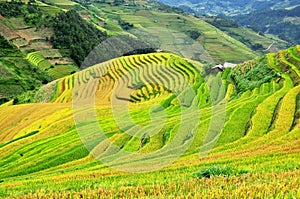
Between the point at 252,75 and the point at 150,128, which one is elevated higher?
the point at 252,75

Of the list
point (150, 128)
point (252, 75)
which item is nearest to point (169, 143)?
point (150, 128)

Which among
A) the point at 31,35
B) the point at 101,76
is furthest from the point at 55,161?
the point at 31,35

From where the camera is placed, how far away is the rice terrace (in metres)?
9.32

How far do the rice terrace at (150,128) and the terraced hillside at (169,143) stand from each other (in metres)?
0.06

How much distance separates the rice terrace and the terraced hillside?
0.06 m

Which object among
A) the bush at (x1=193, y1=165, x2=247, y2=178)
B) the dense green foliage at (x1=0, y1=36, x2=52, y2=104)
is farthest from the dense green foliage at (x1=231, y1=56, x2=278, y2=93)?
the dense green foliage at (x1=0, y1=36, x2=52, y2=104)

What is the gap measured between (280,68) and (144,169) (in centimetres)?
2584

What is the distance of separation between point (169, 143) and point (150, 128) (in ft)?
11.0

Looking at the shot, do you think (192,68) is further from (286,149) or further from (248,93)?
(286,149)

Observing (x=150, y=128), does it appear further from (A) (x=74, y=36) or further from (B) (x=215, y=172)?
(A) (x=74, y=36)

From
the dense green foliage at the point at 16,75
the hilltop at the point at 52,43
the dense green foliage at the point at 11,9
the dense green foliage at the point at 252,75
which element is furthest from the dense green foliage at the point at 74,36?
the dense green foliage at the point at 252,75

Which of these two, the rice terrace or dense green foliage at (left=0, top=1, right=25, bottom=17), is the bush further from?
dense green foliage at (left=0, top=1, right=25, bottom=17)

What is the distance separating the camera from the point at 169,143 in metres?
17.1

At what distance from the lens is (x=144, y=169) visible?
494 inches
